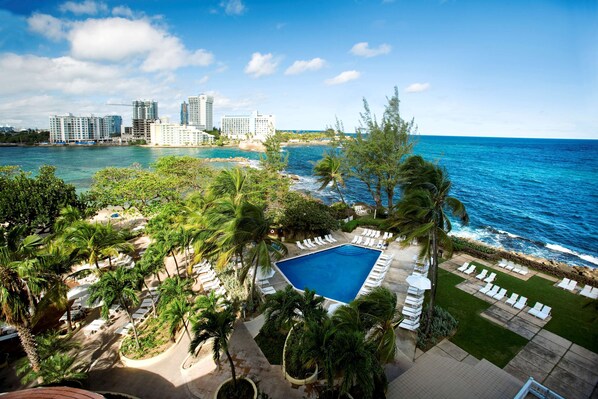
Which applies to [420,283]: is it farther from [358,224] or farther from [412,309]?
[358,224]

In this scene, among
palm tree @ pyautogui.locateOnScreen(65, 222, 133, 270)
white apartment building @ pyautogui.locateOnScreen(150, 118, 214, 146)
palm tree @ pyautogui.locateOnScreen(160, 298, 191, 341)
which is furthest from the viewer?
white apartment building @ pyautogui.locateOnScreen(150, 118, 214, 146)

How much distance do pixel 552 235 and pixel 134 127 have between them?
203738mm

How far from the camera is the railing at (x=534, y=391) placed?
8.06 meters

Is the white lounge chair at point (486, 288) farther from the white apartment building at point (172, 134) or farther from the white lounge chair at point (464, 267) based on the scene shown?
the white apartment building at point (172, 134)

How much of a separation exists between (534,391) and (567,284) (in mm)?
10473

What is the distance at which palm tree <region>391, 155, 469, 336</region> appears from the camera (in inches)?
400

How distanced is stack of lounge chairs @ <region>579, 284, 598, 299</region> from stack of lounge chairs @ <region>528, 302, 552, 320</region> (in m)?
3.47

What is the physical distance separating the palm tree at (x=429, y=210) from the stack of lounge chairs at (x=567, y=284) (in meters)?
9.35

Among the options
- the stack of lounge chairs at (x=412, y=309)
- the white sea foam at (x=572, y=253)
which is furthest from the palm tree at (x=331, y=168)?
the white sea foam at (x=572, y=253)

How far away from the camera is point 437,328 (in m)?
11.4

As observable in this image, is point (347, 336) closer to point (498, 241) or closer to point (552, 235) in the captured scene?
point (498, 241)

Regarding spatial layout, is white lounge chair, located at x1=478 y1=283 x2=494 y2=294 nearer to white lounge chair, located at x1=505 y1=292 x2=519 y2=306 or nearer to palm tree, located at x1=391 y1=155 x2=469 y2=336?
white lounge chair, located at x1=505 y1=292 x2=519 y2=306

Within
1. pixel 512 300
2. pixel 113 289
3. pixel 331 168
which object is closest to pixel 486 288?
pixel 512 300

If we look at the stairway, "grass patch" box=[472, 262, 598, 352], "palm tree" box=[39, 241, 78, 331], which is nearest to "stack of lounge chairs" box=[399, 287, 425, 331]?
the stairway
